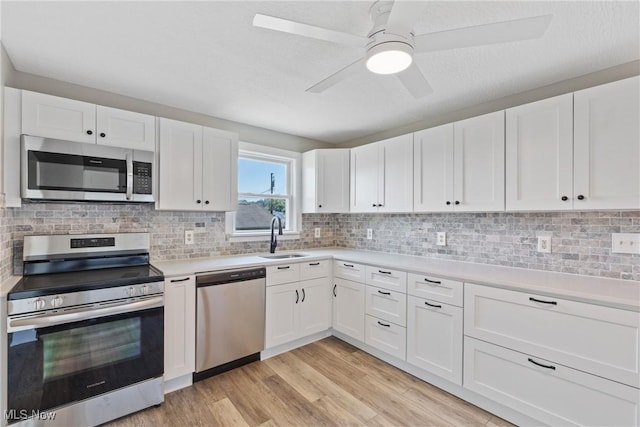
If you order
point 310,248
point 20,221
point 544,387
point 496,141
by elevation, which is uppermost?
point 496,141

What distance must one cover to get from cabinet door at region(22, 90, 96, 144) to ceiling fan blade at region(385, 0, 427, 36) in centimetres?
213

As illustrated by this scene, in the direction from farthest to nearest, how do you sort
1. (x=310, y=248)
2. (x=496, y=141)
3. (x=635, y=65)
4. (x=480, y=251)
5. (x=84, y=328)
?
1. (x=310, y=248)
2. (x=480, y=251)
3. (x=496, y=141)
4. (x=635, y=65)
5. (x=84, y=328)

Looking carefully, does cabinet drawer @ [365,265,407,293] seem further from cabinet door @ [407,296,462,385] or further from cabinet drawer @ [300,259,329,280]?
cabinet drawer @ [300,259,329,280]

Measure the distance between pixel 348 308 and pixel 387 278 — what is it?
610 millimetres

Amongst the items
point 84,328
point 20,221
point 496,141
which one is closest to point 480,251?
point 496,141

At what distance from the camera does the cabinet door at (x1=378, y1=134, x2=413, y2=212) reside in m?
2.82

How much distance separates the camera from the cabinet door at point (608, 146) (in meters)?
1.68

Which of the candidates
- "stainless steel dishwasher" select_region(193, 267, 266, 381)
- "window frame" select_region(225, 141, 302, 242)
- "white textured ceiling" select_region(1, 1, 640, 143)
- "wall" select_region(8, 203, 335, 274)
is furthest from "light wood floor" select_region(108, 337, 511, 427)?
"white textured ceiling" select_region(1, 1, 640, 143)

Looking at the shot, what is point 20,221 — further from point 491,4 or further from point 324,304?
point 491,4

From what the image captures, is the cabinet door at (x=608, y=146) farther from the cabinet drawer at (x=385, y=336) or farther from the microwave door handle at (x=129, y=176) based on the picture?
the microwave door handle at (x=129, y=176)

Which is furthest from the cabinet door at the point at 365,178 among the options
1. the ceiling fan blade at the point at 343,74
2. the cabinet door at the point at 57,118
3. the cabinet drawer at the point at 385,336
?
the cabinet door at the point at 57,118

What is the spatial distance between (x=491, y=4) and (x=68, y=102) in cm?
267

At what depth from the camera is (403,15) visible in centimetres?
118

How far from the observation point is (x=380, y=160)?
10.2 ft
